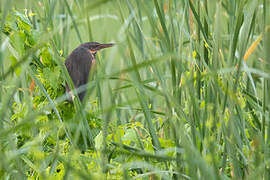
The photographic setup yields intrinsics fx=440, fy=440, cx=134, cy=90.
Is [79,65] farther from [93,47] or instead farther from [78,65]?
[93,47]

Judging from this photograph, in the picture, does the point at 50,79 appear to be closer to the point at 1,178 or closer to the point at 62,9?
the point at 1,178

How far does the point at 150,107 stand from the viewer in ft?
4.63

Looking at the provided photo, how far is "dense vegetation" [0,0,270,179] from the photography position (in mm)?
885

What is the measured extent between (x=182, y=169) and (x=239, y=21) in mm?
406

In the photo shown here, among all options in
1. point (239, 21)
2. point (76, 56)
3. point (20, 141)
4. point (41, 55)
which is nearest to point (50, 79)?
point (41, 55)

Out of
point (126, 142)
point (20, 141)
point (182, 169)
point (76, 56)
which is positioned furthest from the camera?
point (76, 56)

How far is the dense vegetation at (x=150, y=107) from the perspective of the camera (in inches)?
34.8

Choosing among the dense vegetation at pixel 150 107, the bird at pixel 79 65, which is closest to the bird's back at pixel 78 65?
the bird at pixel 79 65

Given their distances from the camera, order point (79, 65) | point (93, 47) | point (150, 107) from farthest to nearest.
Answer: point (93, 47) → point (79, 65) → point (150, 107)

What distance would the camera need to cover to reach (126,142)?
127 centimetres

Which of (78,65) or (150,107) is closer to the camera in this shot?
(150,107)

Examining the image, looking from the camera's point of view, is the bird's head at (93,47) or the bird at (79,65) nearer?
the bird at (79,65)

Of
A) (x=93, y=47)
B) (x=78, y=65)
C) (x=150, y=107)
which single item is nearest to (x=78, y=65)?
(x=78, y=65)

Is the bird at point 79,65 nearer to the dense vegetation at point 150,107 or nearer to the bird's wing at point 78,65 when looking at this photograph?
the bird's wing at point 78,65
